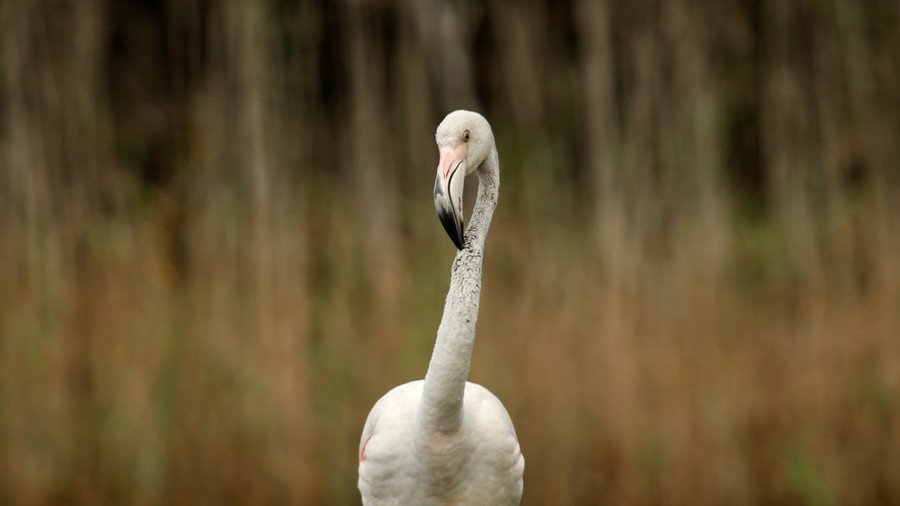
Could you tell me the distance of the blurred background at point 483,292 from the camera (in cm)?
468

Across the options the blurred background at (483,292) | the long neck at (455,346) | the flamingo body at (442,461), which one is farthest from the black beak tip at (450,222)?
the blurred background at (483,292)

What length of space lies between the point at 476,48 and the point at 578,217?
3.22 m

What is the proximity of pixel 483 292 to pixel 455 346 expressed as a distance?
2270 millimetres

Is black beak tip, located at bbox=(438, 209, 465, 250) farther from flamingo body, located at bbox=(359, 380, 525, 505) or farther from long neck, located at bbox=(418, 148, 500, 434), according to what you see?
flamingo body, located at bbox=(359, 380, 525, 505)

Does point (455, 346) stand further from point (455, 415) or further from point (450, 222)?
point (450, 222)

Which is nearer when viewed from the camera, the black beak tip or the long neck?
the black beak tip

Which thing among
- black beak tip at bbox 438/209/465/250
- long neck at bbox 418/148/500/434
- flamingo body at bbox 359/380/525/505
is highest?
black beak tip at bbox 438/209/465/250

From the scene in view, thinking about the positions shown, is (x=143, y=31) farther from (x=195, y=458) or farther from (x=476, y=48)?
(x=195, y=458)

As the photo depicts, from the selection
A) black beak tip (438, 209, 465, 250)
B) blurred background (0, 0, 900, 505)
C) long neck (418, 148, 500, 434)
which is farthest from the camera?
blurred background (0, 0, 900, 505)

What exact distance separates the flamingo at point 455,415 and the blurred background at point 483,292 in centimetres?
161

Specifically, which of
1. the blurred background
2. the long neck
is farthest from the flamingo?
the blurred background

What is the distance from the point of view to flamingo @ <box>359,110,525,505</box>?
2.63m

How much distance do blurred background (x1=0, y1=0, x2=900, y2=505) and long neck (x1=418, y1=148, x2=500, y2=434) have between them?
196 centimetres

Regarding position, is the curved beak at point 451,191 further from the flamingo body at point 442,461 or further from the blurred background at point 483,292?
the blurred background at point 483,292
